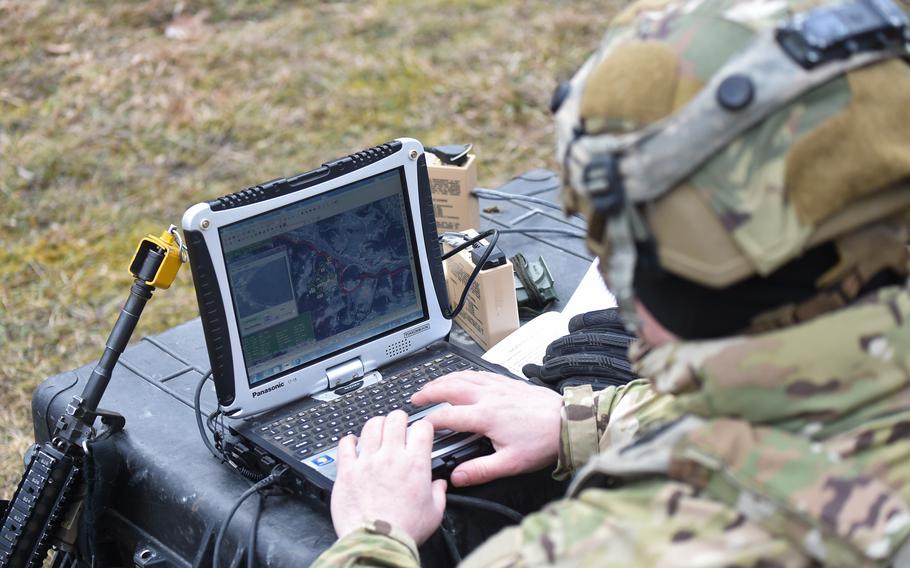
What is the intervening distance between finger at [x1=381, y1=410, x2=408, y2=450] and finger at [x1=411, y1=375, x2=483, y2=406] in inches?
3.9

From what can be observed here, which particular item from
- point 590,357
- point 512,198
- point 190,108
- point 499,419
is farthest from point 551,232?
point 190,108

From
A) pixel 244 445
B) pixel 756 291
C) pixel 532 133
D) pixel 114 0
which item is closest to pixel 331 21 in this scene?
pixel 114 0

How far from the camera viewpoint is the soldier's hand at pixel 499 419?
1658mm

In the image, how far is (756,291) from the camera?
115 centimetres

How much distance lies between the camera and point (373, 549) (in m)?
1.36

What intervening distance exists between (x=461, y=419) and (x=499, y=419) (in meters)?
0.06

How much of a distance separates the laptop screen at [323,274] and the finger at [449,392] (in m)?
0.21

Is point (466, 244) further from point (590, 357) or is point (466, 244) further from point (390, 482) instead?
point (390, 482)

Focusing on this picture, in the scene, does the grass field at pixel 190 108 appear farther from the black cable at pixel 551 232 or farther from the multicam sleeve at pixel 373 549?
the multicam sleeve at pixel 373 549

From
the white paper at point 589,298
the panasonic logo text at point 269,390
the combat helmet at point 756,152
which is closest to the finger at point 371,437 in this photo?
the panasonic logo text at point 269,390

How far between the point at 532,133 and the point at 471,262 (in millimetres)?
2692

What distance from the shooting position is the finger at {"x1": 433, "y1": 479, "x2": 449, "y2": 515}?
154 centimetres

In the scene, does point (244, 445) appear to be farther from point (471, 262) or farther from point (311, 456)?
point (471, 262)

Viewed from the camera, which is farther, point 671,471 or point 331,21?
point 331,21
